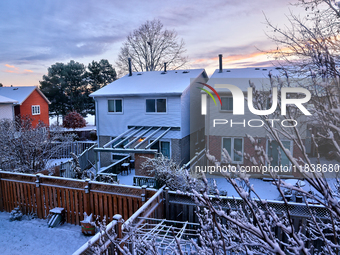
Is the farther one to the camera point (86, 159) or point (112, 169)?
point (86, 159)

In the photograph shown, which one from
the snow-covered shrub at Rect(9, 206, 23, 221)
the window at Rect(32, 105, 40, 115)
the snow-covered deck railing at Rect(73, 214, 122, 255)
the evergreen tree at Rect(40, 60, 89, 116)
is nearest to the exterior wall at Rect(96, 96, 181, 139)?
the snow-covered shrub at Rect(9, 206, 23, 221)

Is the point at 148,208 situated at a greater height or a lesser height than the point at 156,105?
lesser

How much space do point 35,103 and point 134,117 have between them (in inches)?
728

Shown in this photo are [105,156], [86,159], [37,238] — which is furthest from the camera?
[105,156]

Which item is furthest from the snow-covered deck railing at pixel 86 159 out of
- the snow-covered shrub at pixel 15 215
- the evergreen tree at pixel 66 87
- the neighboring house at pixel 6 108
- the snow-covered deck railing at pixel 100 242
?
the evergreen tree at pixel 66 87

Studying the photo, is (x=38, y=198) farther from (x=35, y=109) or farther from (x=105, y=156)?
(x=35, y=109)

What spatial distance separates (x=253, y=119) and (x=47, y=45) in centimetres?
2393

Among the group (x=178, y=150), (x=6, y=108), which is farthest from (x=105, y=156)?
(x=6, y=108)

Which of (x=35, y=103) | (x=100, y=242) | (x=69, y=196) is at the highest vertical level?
(x=35, y=103)

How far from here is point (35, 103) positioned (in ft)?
89.7

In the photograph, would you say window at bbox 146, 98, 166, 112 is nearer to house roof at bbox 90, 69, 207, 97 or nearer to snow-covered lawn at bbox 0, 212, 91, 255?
A: house roof at bbox 90, 69, 207, 97

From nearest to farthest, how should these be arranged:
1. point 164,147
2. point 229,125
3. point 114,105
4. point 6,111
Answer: point 229,125
point 164,147
point 114,105
point 6,111

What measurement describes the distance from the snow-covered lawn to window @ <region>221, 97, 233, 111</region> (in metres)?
9.58

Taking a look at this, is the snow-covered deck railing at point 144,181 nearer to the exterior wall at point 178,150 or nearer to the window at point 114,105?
the exterior wall at point 178,150
